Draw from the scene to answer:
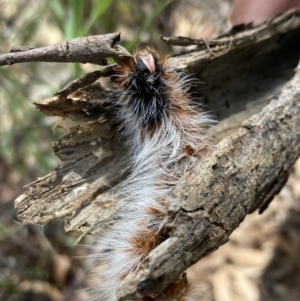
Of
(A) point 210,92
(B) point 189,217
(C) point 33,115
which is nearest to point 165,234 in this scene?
(B) point 189,217

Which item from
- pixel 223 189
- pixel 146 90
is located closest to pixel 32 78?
pixel 146 90

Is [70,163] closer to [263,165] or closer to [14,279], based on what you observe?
[263,165]

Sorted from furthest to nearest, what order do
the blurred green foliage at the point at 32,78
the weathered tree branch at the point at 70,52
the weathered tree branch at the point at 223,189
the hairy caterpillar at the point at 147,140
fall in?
1. the blurred green foliage at the point at 32,78
2. the hairy caterpillar at the point at 147,140
3. the weathered tree branch at the point at 70,52
4. the weathered tree branch at the point at 223,189

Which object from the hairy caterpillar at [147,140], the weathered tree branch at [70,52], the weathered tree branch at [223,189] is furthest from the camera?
the hairy caterpillar at [147,140]

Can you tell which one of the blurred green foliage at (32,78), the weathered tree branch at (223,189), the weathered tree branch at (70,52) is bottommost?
the weathered tree branch at (223,189)

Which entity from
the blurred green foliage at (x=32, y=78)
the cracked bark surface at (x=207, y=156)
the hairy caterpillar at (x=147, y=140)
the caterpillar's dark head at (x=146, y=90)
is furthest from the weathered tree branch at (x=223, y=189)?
the blurred green foliage at (x=32, y=78)

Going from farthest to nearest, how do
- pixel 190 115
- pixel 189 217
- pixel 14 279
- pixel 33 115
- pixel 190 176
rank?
1. pixel 33 115
2. pixel 14 279
3. pixel 190 115
4. pixel 190 176
5. pixel 189 217

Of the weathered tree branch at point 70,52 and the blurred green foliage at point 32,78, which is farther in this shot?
the blurred green foliage at point 32,78

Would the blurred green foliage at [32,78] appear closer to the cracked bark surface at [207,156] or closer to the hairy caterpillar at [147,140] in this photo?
the cracked bark surface at [207,156]

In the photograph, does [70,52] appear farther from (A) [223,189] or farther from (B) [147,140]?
(A) [223,189]
